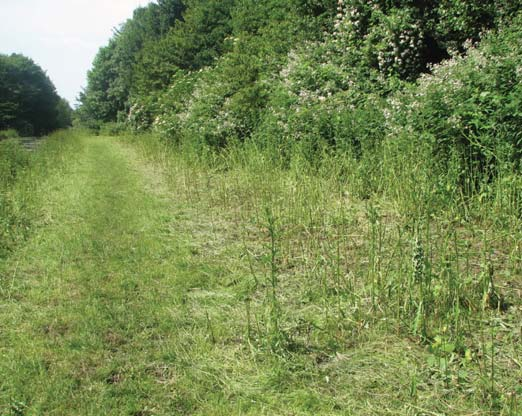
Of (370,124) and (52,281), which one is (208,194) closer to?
(370,124)

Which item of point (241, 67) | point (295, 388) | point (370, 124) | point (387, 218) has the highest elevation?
point (241, 67)

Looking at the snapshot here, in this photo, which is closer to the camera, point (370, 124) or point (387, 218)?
point (387, 218)

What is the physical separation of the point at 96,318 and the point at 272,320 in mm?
1332

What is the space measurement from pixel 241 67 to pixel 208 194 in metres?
5.08

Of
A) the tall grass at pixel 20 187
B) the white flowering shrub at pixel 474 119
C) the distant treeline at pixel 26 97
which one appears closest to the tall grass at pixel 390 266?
the white flowering shrub at pixel 474 119

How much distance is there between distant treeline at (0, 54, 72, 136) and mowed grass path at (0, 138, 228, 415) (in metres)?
39.9

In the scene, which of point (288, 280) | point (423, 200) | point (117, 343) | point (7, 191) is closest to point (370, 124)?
point (423, 200)

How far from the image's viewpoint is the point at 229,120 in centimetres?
1020

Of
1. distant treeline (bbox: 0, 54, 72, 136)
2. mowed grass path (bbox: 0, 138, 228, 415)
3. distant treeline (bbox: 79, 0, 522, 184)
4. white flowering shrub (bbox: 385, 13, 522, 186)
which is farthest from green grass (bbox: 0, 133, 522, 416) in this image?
distant treeline (bbox: 0, 54, 72, 136)

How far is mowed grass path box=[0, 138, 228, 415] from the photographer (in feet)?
8.24

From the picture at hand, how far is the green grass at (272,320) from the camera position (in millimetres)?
2414

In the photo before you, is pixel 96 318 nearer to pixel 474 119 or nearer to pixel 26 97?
pixel 474 119

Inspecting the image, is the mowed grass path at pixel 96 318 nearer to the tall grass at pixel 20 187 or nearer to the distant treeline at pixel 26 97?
the tall grass at pixel 20 187

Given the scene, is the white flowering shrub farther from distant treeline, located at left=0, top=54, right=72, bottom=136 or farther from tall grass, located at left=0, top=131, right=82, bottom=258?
distant treeline, located at left=0, top=54, right=72, bottom=136
